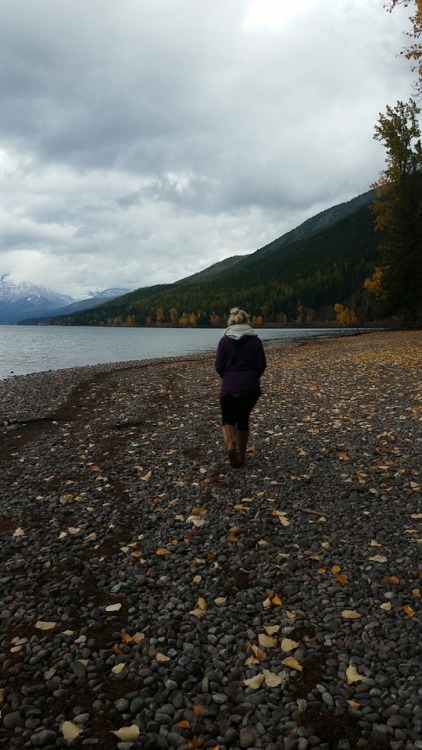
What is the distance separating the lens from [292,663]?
4.58 meters

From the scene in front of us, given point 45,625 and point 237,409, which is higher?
point 237,409

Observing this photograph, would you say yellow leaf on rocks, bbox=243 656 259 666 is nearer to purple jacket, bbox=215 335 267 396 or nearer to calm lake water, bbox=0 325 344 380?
purple jacket, bbox=215 335 267 396

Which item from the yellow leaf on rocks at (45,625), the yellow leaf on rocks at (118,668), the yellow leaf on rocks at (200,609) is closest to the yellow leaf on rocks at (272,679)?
the yellow leaf on rocks at (200,609)

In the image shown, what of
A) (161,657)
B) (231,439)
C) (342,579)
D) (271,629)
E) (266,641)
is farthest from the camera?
(231,439)

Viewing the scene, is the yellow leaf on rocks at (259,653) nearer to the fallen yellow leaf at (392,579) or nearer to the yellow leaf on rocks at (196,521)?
the fallen yellow leaf at (392,579)

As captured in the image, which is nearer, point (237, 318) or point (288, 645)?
point (288, 645)

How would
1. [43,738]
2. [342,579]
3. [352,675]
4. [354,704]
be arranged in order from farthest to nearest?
[342,579]
[352,675]
[354,704]
[43,738]

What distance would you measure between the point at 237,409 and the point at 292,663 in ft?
20.0

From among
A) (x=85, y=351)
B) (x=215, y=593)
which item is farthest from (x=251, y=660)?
(x=85, y=351)

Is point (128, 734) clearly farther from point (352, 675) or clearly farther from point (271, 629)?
point (352, 675)

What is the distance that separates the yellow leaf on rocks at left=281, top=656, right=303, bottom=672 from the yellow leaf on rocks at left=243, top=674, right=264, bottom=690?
1.05 feet

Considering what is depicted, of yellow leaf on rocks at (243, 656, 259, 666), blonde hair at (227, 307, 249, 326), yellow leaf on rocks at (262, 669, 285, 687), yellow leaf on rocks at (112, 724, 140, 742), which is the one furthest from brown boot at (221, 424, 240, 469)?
yellow leaf on rocks at (112, 724, 140, 742)

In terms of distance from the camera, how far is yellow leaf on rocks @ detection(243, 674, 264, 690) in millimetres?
4340

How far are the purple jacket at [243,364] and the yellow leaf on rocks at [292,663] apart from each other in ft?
19.5
